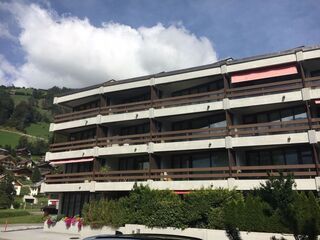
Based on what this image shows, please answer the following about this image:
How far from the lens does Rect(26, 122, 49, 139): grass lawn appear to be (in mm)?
187125

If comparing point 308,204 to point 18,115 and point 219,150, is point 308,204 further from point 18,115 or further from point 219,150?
point 18,115

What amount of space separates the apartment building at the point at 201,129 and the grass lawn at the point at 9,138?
140996 millimetres

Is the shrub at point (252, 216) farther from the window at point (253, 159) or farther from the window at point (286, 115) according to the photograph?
the window at point (286, 115)

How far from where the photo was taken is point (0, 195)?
7288cm

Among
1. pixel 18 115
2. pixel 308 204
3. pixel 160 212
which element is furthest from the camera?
pixel 18 115

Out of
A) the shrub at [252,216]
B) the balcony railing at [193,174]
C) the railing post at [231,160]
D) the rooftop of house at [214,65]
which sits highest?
the rooftop of house at [214,65]

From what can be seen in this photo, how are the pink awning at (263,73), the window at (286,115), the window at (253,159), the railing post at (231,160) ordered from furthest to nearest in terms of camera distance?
1. the window at (253,159)
2. the window at (286,115)
3. the pink awning at (263,73)
4. the railing post at (231,160)

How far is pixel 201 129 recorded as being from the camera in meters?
30.7

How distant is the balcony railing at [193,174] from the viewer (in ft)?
87.6

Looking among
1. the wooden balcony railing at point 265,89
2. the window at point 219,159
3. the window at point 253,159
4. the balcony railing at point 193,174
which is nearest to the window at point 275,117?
the wooden balcony railing at point 265,89

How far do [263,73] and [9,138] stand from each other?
547 feet

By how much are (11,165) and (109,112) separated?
401ft

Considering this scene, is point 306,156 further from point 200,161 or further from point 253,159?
point 200,161

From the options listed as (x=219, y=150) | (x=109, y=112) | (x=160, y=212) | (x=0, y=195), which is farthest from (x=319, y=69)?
(x=0, y=195)
